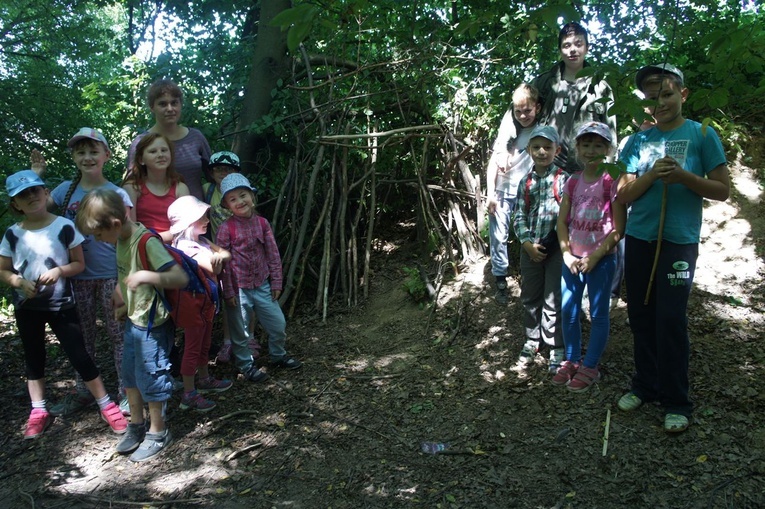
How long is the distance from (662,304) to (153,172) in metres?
3.50

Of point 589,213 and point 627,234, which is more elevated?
point 589,213

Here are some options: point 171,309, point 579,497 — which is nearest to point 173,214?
point 171,309

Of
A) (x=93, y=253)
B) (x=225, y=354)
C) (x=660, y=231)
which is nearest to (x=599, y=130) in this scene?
(x=660, y=231)

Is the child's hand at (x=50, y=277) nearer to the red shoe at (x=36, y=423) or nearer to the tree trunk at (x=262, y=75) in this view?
the red shoe at (x=36, y=423)

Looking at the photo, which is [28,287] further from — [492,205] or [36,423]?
[492,205]

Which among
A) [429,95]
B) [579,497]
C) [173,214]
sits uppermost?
[429,95]

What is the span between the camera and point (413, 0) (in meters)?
5.16

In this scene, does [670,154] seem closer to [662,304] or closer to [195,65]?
[662,304]

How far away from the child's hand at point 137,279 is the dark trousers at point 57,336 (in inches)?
32.1

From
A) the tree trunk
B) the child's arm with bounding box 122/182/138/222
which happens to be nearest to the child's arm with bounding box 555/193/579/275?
the child's arm with bounding box 122/182/138/222

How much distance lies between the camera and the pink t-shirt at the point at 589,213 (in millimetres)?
3557

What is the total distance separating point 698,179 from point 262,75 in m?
4.65

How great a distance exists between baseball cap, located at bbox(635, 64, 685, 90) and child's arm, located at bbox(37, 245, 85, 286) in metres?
3.74

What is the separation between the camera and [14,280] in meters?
3.50
